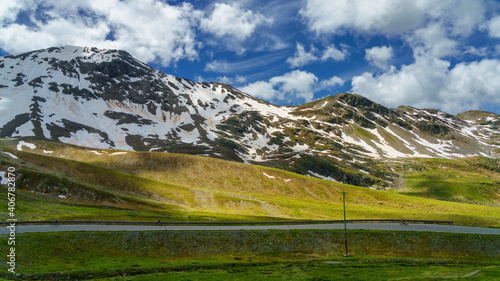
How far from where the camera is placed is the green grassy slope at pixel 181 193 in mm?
74188

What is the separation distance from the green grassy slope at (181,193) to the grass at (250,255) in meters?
18.5

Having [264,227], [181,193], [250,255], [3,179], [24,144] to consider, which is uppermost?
[24,144]

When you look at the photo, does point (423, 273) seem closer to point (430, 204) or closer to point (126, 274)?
point (126, 274)

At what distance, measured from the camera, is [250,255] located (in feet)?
159

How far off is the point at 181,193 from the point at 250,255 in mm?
58460

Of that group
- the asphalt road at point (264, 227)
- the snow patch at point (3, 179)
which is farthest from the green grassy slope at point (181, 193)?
the asphalt road at point (264, 227)

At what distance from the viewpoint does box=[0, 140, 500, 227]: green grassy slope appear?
74188 mm

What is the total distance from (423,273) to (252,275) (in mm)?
21675

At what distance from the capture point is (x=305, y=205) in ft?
314

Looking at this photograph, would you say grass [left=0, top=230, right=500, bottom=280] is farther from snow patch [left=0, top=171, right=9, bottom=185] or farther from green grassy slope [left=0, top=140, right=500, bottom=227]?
snow patch [left=0, top=171, right=9, bottom=185]

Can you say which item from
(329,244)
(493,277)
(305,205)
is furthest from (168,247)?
(305,205)

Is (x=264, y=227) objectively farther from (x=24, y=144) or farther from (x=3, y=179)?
(x=24, y=144)

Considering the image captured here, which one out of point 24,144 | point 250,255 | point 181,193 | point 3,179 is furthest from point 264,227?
point 24,144

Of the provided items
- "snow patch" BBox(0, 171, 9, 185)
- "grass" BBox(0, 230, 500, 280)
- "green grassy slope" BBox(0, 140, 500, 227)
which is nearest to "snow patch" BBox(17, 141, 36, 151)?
"green grassy slope" BBox(0, 140, 500, 227)
